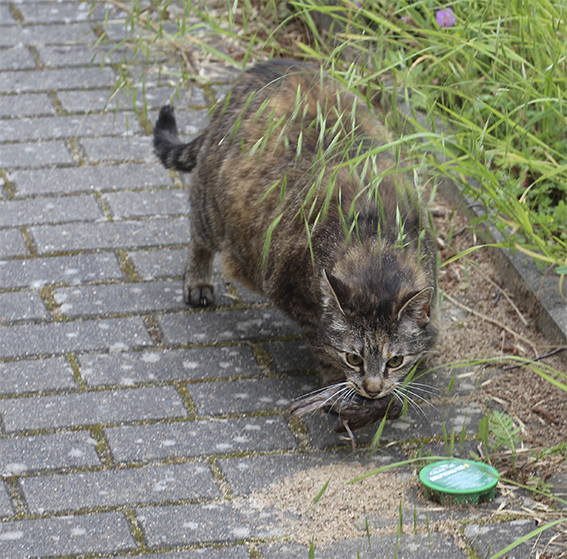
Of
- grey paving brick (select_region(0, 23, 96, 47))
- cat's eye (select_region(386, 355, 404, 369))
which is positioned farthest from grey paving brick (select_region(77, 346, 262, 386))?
grey paving brick (select_region(0, 23, 96, 47))

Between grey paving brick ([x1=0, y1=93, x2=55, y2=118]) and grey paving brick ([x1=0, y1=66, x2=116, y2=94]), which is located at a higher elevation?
grey paving brick ([x1=0, y1=66, x2=116, y2=94])

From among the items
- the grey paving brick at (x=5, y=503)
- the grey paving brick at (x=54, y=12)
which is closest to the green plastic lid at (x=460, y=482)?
the grey paving brick at (x=5, y=503)

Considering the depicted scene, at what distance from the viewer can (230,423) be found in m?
3.16

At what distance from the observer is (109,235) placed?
13.6 ft

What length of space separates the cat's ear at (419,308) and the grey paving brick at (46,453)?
115cm

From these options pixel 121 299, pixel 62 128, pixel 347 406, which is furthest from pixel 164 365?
pixel 62 128

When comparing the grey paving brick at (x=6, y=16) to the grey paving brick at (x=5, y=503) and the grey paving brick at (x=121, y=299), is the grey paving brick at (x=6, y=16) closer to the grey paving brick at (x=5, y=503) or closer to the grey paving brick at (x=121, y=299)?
the grey paving brick at (x=121, y=299)

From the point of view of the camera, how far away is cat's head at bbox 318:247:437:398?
9.60ft

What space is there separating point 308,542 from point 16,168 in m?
2.77

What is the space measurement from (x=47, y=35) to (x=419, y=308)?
12.7 ft

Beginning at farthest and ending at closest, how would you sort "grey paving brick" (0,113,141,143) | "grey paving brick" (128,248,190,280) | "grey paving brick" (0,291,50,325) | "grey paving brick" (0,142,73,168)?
"grey paving brick" (0,113,141,143)
"grey paving brick" (0,142,73,168)
"grey paving brick" (128,248,190,280)
"grey paving brick" (0,291,50,325)

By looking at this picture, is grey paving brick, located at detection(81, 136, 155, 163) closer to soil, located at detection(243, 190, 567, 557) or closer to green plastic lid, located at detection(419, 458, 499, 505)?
soil, located at detection(243, 190, 567, 557)

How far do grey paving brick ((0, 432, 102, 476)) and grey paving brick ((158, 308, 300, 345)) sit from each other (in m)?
0.69

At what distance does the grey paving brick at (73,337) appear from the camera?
3.46 metres
